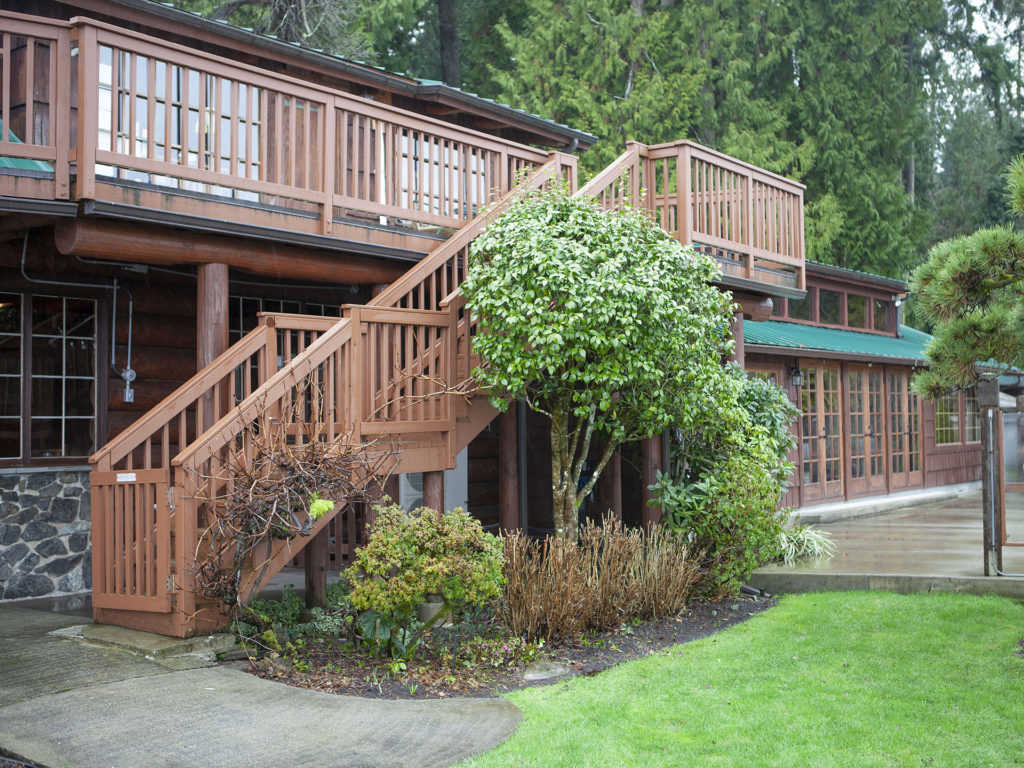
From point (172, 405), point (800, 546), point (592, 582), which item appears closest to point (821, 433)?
point (800, 546)

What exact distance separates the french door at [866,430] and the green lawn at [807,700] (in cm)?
947

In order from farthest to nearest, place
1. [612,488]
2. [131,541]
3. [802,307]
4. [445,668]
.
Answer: [802,307] → [612,488] → [131,541] → [445,668]

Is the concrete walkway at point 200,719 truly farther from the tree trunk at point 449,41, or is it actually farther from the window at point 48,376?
the tree trunk at point 449,41

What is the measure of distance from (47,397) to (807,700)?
6650mm

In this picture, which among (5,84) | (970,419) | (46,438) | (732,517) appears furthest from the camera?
(970,419)

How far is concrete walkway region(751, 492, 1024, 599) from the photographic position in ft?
29.9

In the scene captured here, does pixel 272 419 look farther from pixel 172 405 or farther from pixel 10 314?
pixel 10 314

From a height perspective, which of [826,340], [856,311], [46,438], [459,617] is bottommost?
[459,617]

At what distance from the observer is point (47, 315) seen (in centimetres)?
888

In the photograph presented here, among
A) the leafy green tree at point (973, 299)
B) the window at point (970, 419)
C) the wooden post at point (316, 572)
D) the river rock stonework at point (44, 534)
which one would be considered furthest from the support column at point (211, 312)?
the window at point (970, 419)

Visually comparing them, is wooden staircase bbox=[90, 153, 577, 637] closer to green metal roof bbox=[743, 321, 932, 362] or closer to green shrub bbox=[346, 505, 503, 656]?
green shrub bbox=[346, 505, 503, 656]

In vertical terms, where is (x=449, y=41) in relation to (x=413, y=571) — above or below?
above

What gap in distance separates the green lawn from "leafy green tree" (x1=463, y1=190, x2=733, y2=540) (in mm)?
1979

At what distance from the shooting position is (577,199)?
335 inches
